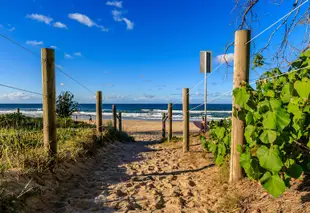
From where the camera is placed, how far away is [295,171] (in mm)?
1836

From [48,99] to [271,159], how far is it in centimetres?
305

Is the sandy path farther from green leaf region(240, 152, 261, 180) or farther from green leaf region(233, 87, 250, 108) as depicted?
green leaf region(233, 87, 250, 108)

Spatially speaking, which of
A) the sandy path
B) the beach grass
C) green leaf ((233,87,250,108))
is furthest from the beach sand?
green leaf ((233,87,250,108))

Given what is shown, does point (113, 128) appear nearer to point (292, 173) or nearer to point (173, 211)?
point (173, 211)

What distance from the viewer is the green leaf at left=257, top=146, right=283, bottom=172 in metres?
1.68

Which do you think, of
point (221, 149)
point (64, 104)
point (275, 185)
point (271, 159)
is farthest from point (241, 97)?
point (64, 104)

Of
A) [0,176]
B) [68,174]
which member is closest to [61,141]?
[68,174]

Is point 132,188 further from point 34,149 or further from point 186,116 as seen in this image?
point 186,116

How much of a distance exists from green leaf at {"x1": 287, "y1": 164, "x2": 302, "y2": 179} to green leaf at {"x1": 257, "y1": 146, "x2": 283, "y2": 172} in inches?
9.9

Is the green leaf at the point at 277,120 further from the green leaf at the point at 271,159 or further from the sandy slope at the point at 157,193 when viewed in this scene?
the sandy slope at the point at 157,193

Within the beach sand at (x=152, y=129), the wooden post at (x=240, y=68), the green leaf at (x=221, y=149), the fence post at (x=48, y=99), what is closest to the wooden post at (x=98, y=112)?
the fence post at (x=48, y=99)

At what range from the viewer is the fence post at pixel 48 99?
3414mm

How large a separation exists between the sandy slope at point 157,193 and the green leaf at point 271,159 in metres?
0.64

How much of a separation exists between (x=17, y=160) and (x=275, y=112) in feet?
10.1
